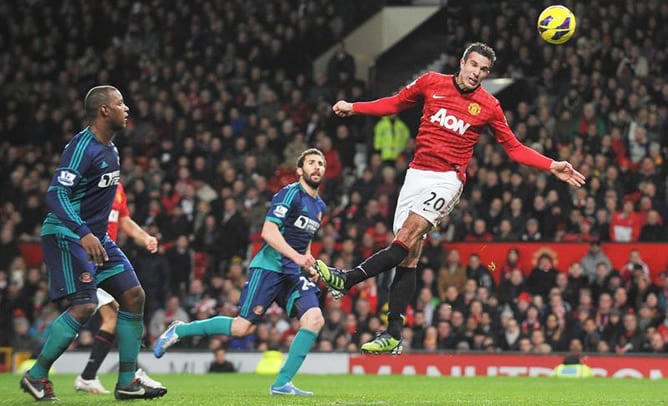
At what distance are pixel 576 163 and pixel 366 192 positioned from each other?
3.66m

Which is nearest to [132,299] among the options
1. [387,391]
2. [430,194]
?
[430,194]

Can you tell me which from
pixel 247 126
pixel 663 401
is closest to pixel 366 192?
pixel 247 126

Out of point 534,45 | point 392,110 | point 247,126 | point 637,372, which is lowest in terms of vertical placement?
point 637,372

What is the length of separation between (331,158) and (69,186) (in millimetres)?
12517

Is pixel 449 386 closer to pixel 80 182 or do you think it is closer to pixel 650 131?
pixel 80 182

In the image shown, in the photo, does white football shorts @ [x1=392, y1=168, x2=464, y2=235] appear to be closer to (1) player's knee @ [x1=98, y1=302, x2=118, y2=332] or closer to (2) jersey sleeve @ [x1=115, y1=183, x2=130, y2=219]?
(2) jersey sleeve @ [x1=115, y1=183, x2=130, y2=219]

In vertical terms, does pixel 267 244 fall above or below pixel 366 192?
below

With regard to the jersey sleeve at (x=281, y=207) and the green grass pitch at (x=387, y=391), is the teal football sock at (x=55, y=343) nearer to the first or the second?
the green grass pitch at (x=387, y=391)

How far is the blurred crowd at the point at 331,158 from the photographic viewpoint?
17922mm

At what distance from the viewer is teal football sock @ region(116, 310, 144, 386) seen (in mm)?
9609

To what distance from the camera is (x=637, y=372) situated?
1648 centimetres

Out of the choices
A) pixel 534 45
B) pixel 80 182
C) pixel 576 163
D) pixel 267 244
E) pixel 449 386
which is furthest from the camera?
pixel 534 45

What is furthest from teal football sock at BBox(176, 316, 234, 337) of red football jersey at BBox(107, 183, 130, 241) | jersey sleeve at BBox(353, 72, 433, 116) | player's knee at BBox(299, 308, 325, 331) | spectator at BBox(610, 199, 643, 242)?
spectator at BBox(610, 199, 643, 242)

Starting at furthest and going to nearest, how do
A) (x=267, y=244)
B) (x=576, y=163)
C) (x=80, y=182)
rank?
1. (x=576, y=163)
2. (x=267, y=244)
3. (x=80, y=182)
